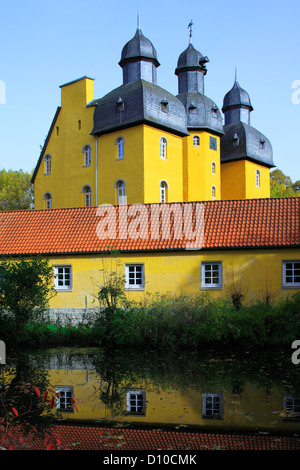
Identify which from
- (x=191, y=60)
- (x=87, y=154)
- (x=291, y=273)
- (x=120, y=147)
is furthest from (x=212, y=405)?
(x=191, y=60)

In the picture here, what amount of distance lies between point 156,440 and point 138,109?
86.8ft

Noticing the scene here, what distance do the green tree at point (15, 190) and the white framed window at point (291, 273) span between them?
153ft

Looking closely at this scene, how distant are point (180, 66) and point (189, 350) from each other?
30.5 metres

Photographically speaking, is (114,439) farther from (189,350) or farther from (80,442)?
(189,350)

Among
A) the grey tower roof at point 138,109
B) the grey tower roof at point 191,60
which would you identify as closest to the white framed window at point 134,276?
the grey tower roof at point 138,109

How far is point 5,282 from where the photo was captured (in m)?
16.1

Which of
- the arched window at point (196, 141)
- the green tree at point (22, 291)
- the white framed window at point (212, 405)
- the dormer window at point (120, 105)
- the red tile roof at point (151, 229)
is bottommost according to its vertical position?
the white framed window at point (212, 405)

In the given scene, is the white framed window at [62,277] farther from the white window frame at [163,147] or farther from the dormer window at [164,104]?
the dormer window at [164,104]

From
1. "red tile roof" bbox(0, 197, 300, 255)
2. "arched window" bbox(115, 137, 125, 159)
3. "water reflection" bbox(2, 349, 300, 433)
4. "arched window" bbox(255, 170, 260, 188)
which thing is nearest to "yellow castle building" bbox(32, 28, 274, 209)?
"arched window" bbox(115, 137, 125, 159)

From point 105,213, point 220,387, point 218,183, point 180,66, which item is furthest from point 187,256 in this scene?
point 180,66

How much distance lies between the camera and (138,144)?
Result: 100 ft

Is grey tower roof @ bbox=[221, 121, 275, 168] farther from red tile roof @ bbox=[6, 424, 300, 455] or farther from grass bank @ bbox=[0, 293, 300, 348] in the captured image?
red tile roof @ bbox=[6, 424, 300, 455]

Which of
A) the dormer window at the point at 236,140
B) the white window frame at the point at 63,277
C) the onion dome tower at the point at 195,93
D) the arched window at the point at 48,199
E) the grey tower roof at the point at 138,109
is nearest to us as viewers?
the white window frame at the point at 63,277

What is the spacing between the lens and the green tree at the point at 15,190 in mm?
59188
